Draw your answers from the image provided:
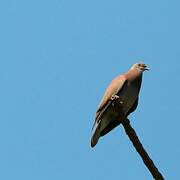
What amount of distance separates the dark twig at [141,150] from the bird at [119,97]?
382 centimetres

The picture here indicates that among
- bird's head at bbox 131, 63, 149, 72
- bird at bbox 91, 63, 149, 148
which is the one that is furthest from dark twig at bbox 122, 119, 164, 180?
bird's head at bbox 131, 63, 149, 72

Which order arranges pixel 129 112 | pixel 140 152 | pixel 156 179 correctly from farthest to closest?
pixel 129 112 → pixel 140 152 → pixel 156 179

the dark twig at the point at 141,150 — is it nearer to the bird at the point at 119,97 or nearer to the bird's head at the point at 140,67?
the bird at the point at 119,97

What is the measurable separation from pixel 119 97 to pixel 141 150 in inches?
182

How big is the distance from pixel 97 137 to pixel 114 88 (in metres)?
1.04

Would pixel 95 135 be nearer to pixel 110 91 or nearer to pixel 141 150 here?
pixel 110 91

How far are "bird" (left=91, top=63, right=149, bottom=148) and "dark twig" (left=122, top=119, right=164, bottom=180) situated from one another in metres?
3.82

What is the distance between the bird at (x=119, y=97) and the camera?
1111cm

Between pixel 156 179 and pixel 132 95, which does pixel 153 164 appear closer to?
pixel 156 179

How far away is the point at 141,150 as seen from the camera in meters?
6.32

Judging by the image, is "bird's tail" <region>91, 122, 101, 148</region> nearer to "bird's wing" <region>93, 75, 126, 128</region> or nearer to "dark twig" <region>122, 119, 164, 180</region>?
"bird's wing" <region>93, 75, 126, 128</region>

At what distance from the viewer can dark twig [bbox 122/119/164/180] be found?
5856 mm

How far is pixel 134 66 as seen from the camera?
12.5 meters

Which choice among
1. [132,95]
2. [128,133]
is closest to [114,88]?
[132,95]
